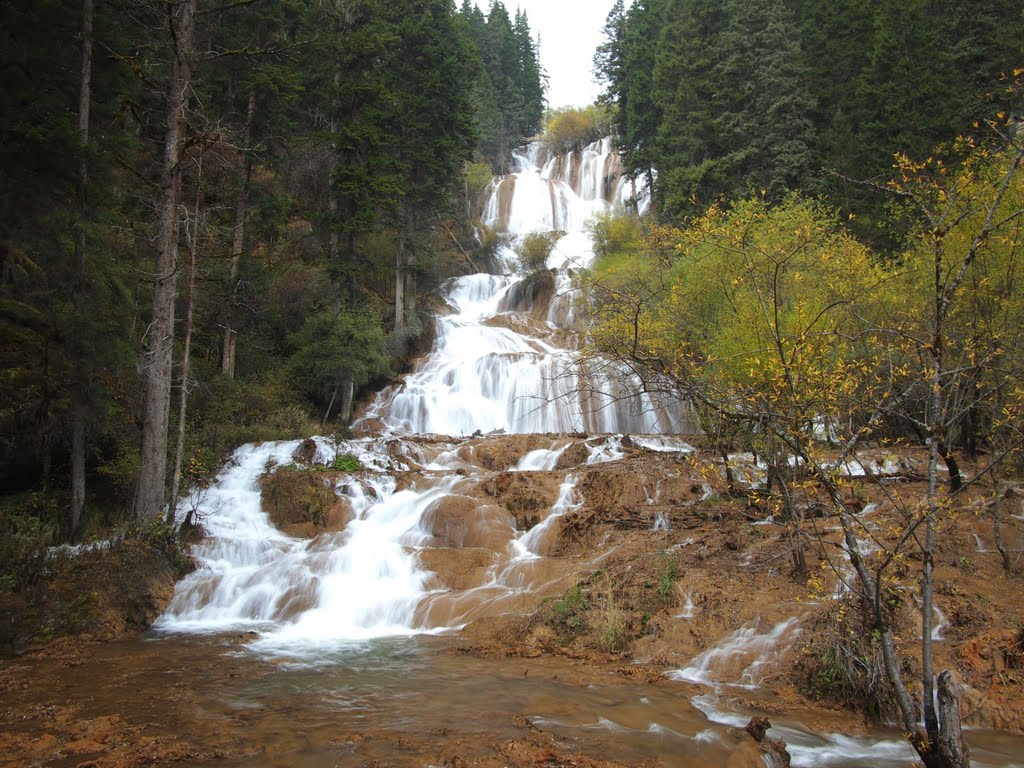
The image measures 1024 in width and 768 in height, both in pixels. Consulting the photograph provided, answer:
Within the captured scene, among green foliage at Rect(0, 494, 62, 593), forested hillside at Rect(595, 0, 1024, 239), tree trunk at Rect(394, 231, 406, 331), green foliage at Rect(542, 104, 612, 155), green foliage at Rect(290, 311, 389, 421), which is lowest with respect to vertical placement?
green foliage at Rect(0, 494, 62, 593)

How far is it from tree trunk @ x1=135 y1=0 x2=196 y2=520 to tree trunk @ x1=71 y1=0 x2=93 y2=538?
104cm

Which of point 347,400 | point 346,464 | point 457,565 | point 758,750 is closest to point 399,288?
point 347,400

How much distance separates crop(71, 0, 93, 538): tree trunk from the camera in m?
10.4

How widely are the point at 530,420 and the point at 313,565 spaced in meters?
12.3

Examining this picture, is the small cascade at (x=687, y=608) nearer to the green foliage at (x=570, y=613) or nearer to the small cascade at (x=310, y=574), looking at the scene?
the green foliage at (x=570, y=613)

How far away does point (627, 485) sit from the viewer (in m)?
12.9

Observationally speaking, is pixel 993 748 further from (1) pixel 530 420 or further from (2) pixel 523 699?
(1) pixel 530 420

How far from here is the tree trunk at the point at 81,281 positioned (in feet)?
34.1

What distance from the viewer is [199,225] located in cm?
1291

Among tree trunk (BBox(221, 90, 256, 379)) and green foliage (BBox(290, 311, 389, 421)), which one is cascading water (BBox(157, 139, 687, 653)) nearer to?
green foliage (BBox(290, 311, 389, 421))

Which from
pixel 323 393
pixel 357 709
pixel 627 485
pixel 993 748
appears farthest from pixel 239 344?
pixel 993 748

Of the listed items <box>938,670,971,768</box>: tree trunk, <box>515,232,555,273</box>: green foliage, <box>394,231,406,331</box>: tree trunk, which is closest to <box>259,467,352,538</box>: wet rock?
<box>938,670,971,768</box>: tree trunk

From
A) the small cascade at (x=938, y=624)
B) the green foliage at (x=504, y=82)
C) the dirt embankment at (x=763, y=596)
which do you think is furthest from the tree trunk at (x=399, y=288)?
the green foliage at (x=504, y=82)

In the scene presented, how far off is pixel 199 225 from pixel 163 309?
9.69ft
